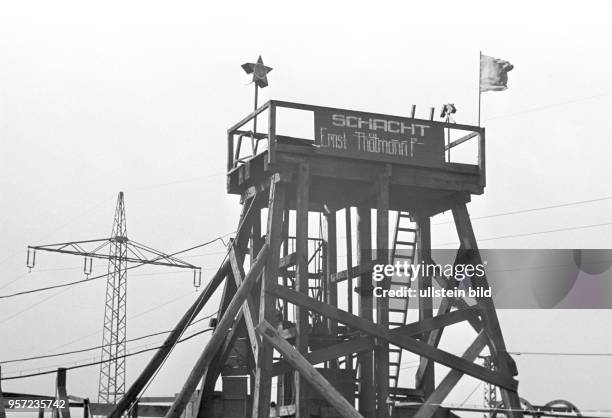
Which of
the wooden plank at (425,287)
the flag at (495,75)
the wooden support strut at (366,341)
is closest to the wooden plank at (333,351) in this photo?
the wooden support strut at (366,341)

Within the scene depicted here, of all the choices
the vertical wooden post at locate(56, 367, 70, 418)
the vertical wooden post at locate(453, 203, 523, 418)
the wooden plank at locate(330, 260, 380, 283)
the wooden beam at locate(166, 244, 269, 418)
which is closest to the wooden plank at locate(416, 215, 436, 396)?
the vertical wooden post at locate(453, 203, 523, 418)

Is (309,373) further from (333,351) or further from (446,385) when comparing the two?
(446,385)

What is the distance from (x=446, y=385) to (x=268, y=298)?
450 cm

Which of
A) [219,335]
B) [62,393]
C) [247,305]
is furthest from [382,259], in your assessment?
[62,393]

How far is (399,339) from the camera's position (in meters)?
24.7

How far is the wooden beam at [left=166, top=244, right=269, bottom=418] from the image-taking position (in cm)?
2377

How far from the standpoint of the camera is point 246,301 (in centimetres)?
2486

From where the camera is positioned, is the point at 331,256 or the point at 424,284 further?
the point at 331,256

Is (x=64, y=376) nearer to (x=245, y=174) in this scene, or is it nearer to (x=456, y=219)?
(x=245, y=174)

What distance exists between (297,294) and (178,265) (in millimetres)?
34623

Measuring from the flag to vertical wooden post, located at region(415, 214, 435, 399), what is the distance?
3556mm

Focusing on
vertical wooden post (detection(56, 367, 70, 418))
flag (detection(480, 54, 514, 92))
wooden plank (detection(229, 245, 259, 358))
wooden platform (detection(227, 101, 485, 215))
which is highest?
flag (detection(480, 54, 514, 92))

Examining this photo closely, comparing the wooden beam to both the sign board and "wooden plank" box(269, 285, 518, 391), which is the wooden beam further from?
the sign board

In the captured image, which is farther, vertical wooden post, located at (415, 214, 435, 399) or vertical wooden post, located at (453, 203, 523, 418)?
vertical wooden post, located at (415, 214, 435, 399)
